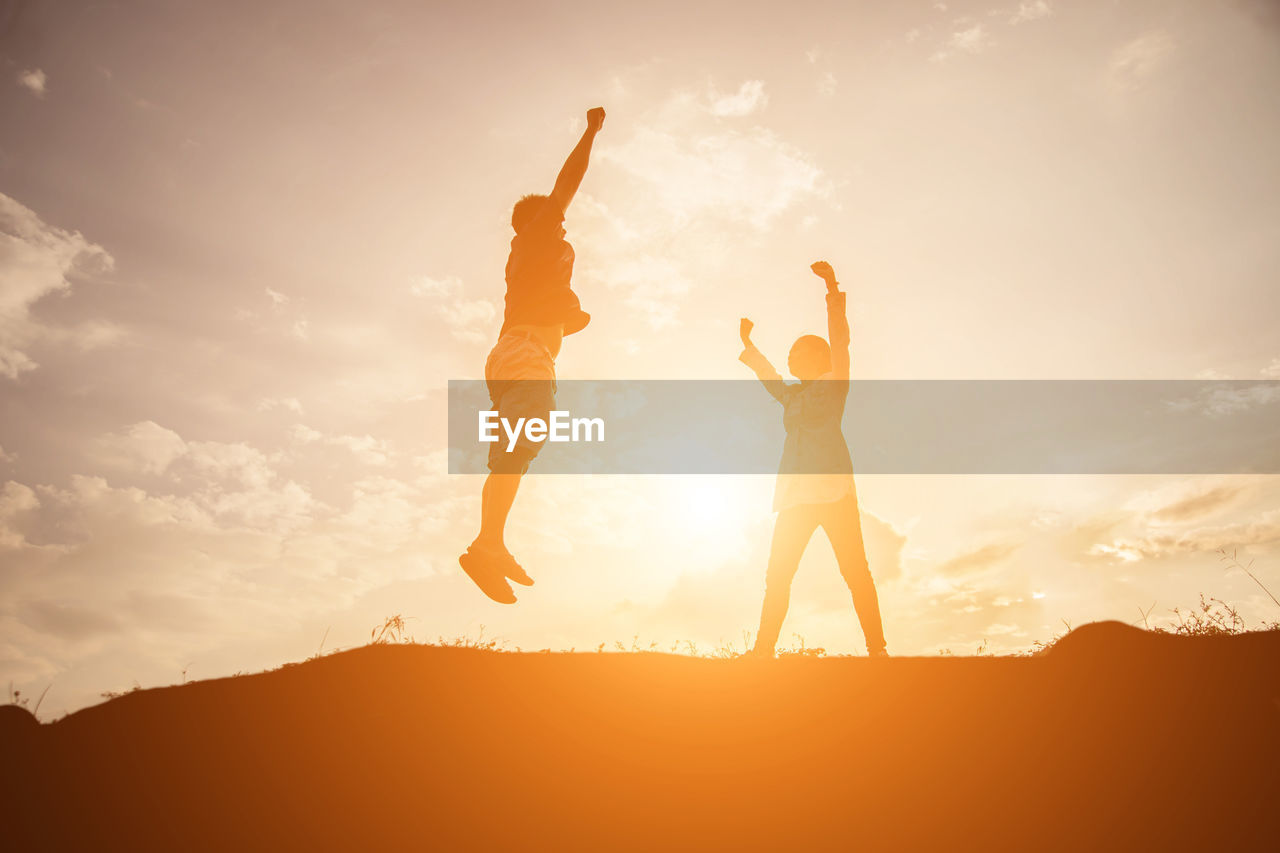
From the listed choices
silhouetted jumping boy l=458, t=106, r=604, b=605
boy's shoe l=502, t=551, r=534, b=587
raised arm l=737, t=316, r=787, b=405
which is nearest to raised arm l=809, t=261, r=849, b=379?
raised arm l=737, t=316, r=787, b=405

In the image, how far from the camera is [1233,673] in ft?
13.3

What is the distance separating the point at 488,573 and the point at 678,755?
1696 millimetres

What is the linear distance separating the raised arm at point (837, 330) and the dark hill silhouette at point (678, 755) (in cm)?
247

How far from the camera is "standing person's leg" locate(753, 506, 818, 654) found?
18.6 ft

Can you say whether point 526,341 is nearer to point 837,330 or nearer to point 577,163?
point 577,163

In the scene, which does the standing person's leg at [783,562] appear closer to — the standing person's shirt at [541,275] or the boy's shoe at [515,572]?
the boy's shoe at [515,572]

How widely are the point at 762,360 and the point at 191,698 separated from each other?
4960 mm

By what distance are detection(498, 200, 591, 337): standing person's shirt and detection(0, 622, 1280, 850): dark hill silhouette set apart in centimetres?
237

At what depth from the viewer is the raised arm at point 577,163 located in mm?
5004

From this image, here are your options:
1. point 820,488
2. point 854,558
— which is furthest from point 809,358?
point 854,558

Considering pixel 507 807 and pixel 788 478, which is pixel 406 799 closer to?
pixel 507 807

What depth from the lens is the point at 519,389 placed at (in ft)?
16.1

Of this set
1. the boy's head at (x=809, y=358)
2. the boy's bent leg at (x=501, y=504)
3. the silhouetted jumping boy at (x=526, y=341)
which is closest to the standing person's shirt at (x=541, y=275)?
the silhouetted jumping boy at (x=526, y=341)

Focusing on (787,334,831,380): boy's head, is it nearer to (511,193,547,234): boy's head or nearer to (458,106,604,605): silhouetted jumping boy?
(458,106,604,605): silhouetted jumping boy
